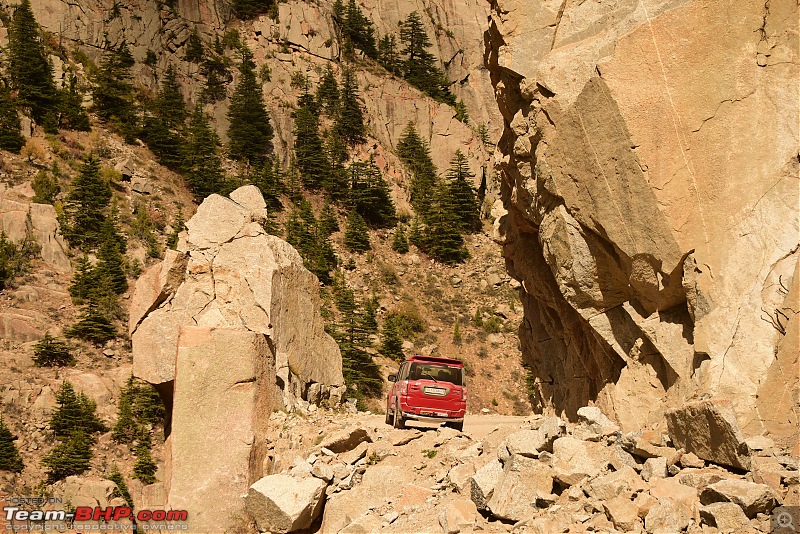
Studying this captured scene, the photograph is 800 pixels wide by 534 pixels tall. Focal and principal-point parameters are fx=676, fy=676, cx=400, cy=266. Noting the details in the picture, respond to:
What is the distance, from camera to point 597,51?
40.5ft

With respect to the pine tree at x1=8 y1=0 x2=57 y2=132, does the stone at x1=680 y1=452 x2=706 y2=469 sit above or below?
below

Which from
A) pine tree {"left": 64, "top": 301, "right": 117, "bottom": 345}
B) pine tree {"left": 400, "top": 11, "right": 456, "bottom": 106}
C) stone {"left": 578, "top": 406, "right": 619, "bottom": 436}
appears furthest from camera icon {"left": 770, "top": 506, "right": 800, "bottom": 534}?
pine tree {"left": 400, "top": 11, "right": 456, "bottom": 106}

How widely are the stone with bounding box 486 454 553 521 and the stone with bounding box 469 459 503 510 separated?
0.32 ft

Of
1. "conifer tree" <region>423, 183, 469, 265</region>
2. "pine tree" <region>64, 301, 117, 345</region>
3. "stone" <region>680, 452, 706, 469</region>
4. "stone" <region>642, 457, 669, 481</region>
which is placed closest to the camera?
"stone" <region>642, 457, 669, 481</region>

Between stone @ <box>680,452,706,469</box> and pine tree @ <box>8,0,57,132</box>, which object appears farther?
pine tree @ <box>8,0,57,132</box>

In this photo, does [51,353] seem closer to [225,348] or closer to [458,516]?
[225,348]

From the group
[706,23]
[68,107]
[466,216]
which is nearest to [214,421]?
[706,23]

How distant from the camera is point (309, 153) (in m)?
55.5

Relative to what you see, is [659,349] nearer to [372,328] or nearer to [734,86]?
[734,86]

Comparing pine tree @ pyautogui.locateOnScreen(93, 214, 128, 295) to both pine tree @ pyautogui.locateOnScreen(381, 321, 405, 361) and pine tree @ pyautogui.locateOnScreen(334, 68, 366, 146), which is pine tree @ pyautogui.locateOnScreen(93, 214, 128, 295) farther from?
pine tree @ pyautogui.locateOnScreen(334, 68, 366, 146)

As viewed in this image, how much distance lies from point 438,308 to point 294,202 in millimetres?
14429

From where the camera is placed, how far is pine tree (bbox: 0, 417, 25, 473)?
2317 cm

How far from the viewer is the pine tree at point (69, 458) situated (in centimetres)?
2372

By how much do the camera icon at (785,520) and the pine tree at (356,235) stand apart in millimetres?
42480
